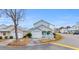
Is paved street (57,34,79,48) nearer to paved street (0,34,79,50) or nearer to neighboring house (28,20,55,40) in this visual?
paved street (0,34,79,50)

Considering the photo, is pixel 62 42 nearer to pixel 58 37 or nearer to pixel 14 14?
pixel 58 37

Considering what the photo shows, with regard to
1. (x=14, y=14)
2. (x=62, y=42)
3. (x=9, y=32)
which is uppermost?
(x=14, y=14)

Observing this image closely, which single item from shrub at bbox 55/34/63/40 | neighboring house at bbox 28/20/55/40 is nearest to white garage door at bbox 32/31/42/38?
neighboring house at bbox 28/20/55/40

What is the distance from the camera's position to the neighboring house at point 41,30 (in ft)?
5.57

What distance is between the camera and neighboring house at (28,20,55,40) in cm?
170

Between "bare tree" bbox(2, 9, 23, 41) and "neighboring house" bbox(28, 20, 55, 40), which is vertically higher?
"bare tree" bbox(2, 9, 23, 41)

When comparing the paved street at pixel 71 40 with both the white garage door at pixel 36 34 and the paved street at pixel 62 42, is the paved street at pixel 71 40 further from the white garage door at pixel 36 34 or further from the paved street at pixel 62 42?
the white garage door at pixel 36 34

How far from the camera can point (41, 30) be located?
1.71 m

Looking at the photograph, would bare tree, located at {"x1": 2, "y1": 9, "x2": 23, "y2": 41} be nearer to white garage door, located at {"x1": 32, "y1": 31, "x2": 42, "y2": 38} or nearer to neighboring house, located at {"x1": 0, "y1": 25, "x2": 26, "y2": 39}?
neighboring house, located at {"x1": 0, "y1": 25, "x2": 26, "y2": 39}

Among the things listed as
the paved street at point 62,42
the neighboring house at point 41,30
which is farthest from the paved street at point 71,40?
the neighboring house at point 41,30

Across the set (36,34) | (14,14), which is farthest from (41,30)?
(14,14)

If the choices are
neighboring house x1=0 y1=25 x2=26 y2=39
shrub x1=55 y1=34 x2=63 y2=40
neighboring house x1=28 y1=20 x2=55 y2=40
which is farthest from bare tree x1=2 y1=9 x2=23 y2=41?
shrub x1=55 y1=34 x2=63 y2=40

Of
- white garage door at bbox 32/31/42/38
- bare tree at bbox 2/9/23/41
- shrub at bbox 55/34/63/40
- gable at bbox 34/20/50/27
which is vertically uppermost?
bare tree at bbox 2/9/23/41

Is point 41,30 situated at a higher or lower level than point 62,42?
higher
